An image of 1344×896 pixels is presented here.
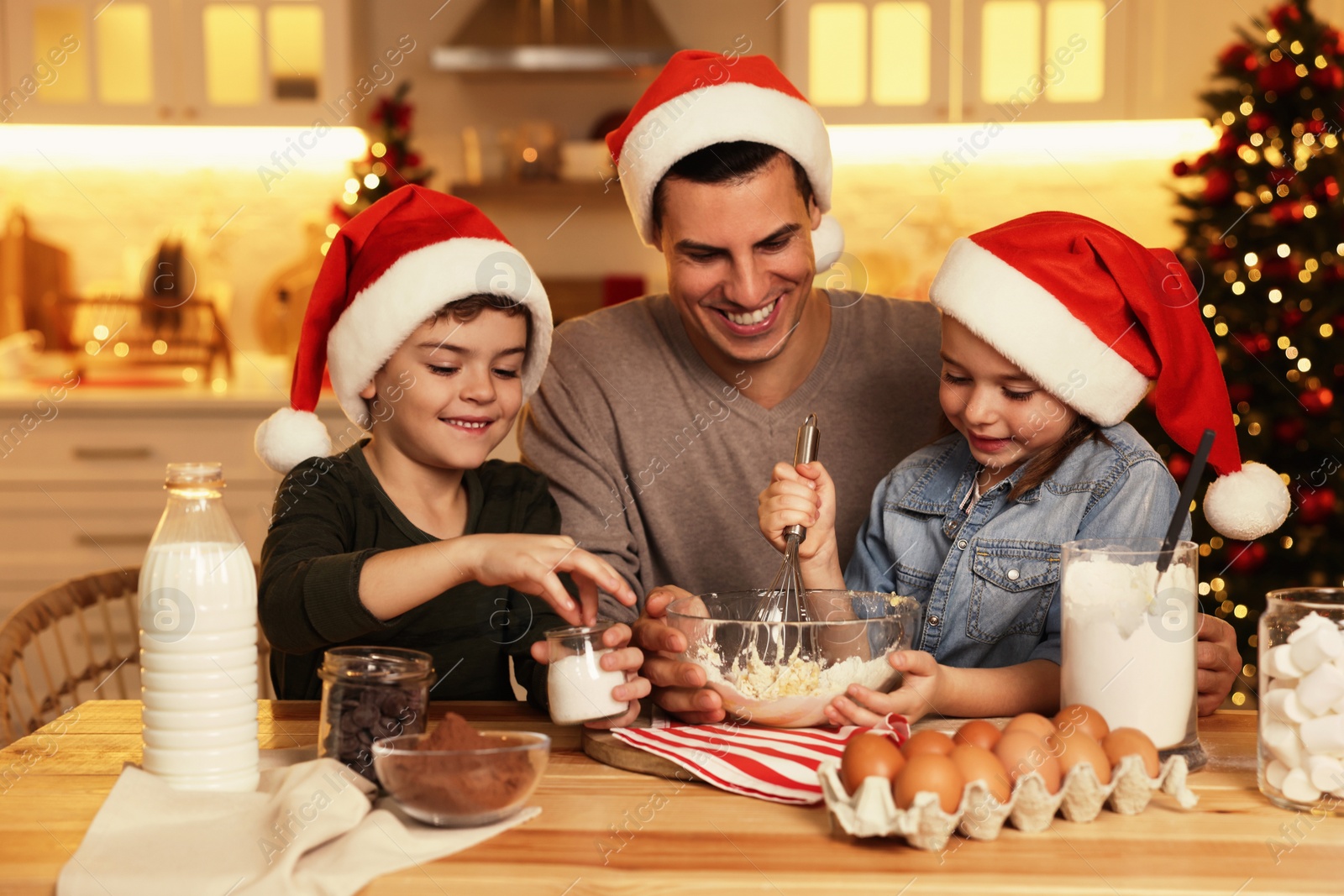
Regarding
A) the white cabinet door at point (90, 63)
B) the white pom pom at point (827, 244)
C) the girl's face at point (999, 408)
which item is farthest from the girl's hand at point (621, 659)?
the white cabinet door at point (90, 63)

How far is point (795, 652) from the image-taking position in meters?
1.05

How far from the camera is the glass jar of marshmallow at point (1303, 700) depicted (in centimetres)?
87

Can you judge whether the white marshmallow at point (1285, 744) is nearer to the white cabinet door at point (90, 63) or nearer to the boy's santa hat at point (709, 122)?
the boy's santa hat at point (709, 122)

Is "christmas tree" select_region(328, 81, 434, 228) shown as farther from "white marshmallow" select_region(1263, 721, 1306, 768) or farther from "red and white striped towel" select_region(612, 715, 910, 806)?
"white marshmallow" select_region(1263, 721, 1306, 768)

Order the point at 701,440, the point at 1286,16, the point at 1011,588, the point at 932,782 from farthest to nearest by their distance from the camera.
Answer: the point at 1286,16 < the point at 701,440 < the point at 1011,588 < the point at 932,782

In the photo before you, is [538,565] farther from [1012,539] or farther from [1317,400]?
[1317,400]

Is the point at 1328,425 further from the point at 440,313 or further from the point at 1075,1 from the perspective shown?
the point at 440,313

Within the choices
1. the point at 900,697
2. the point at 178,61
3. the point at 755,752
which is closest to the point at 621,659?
the point at 755,752

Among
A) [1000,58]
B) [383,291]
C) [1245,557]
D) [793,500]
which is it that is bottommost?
[1245,557]

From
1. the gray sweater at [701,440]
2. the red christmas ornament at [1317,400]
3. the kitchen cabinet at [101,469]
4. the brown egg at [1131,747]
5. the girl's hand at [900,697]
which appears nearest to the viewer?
the brown egg at [1131,747]

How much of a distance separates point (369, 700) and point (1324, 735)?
74 cm

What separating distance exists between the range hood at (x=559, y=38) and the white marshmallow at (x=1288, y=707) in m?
2.86

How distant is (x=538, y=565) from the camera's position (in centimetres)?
104

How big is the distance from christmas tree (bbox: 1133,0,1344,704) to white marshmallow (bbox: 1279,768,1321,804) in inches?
88.1
